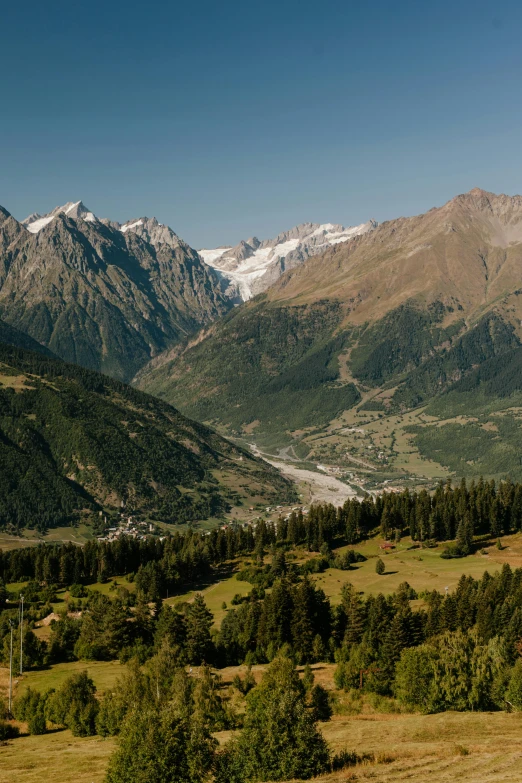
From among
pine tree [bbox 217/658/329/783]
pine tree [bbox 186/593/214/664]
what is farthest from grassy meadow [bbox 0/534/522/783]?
pine tree [bbox 186/593/214/664]

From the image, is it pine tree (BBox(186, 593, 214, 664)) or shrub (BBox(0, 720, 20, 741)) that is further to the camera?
pine tree (BBox(186, 593, 214, 664))

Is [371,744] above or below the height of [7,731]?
above

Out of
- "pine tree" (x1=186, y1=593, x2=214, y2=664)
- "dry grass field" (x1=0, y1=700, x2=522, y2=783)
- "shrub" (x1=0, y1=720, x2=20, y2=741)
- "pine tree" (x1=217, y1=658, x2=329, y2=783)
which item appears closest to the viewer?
"dry grass field" (x1=0, y1=700, x2=522, y2=783)

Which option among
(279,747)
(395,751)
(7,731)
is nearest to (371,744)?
(395,751)

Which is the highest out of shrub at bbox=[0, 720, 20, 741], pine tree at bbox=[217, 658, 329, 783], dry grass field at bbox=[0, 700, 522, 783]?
pine tree at bbox=[217, 658, 329, 783]

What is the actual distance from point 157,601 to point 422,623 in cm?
5680

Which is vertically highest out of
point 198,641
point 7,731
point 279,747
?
point 279,747

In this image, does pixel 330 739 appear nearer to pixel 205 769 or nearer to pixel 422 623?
pixel 205 769

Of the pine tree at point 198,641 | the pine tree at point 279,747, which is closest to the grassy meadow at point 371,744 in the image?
the pine tree at point 279,747

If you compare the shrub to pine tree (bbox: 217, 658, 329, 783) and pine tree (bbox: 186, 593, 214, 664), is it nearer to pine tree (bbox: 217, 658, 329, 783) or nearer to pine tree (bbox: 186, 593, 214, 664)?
pine tree (bbox: 186, 593, 214, 664)

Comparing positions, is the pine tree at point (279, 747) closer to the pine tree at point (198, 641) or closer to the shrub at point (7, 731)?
the shrub at point (7, 731)

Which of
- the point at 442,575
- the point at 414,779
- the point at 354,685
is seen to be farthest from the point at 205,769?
the point at 442,575

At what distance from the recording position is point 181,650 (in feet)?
362

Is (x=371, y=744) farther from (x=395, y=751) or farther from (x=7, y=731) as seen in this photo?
(x=7, y=731)
